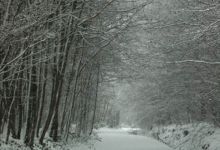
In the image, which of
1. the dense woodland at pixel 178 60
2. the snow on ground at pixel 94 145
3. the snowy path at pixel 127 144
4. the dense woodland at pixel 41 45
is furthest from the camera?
the snowy path at pixel 127 144

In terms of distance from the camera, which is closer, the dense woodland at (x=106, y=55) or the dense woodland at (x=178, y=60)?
the dense woodland at (x=106, y=55)

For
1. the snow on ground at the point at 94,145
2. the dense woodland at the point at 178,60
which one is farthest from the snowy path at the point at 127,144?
the dense woodland at the point at 178,60

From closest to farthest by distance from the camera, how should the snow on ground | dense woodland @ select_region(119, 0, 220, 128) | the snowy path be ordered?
the snow on ground < dense woodland @ select_region(119, 0, 220, 128) < the snowy path

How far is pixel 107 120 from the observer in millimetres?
69438

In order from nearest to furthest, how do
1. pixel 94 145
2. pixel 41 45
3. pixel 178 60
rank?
pixel 41 45 → pixel 178 60 → pixel 94 145

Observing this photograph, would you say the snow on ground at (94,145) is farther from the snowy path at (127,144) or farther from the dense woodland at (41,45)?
the dense woodland at (41,45)

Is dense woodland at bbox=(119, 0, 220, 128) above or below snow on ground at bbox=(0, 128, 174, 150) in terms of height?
above

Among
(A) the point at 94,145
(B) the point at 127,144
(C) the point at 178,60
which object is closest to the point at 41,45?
(C) the point at 178,60

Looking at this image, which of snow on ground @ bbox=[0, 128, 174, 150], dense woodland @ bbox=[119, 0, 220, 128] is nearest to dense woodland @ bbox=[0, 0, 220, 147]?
dense woodland @ bbox=[119, 0, 220, 128]

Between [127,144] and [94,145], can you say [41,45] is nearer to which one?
[94,145]

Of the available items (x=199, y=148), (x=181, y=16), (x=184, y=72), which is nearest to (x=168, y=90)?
(x=184, y=72)

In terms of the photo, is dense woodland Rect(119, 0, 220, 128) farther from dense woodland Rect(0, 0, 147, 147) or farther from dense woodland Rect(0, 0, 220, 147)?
dense woodland Rect(0, 0, 147, 147)

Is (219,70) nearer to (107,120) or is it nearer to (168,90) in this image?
(168,90)

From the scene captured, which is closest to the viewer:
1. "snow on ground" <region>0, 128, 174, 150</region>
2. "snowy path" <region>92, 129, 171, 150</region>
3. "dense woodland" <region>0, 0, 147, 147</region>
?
"dense woodland" <region>0, 0, 147, 147</region>
